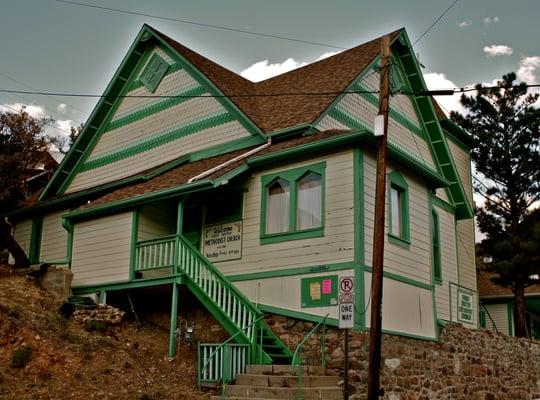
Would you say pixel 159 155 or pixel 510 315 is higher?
pixel 159 155

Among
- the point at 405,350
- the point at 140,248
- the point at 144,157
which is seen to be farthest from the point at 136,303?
the point at 405,350

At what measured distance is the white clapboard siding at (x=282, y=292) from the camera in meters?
15.2

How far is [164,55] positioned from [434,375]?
13862 mm

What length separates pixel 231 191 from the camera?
1792 centimetres

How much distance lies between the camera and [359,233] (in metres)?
15.2

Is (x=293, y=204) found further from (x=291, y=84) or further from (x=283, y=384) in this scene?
(x=291, y=84)

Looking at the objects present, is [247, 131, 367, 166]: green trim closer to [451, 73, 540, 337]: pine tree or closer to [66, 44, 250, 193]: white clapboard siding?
[66, 44, 250, 193]: white clapboard siding

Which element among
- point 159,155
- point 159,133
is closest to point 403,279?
point 159,155

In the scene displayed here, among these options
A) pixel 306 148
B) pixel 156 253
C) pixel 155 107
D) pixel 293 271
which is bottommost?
pixel 293 271

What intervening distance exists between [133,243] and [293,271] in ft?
15.7

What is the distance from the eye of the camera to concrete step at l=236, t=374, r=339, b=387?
13.7 m

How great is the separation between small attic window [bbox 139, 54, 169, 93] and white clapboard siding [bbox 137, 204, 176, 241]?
19.6 feet

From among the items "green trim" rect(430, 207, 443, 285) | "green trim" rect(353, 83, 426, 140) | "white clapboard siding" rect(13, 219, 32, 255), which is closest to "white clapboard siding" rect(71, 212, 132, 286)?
"white clapboard siding" rect(13, 219, 32, 255)

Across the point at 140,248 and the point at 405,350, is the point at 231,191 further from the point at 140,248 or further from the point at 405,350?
the point at 405,350
